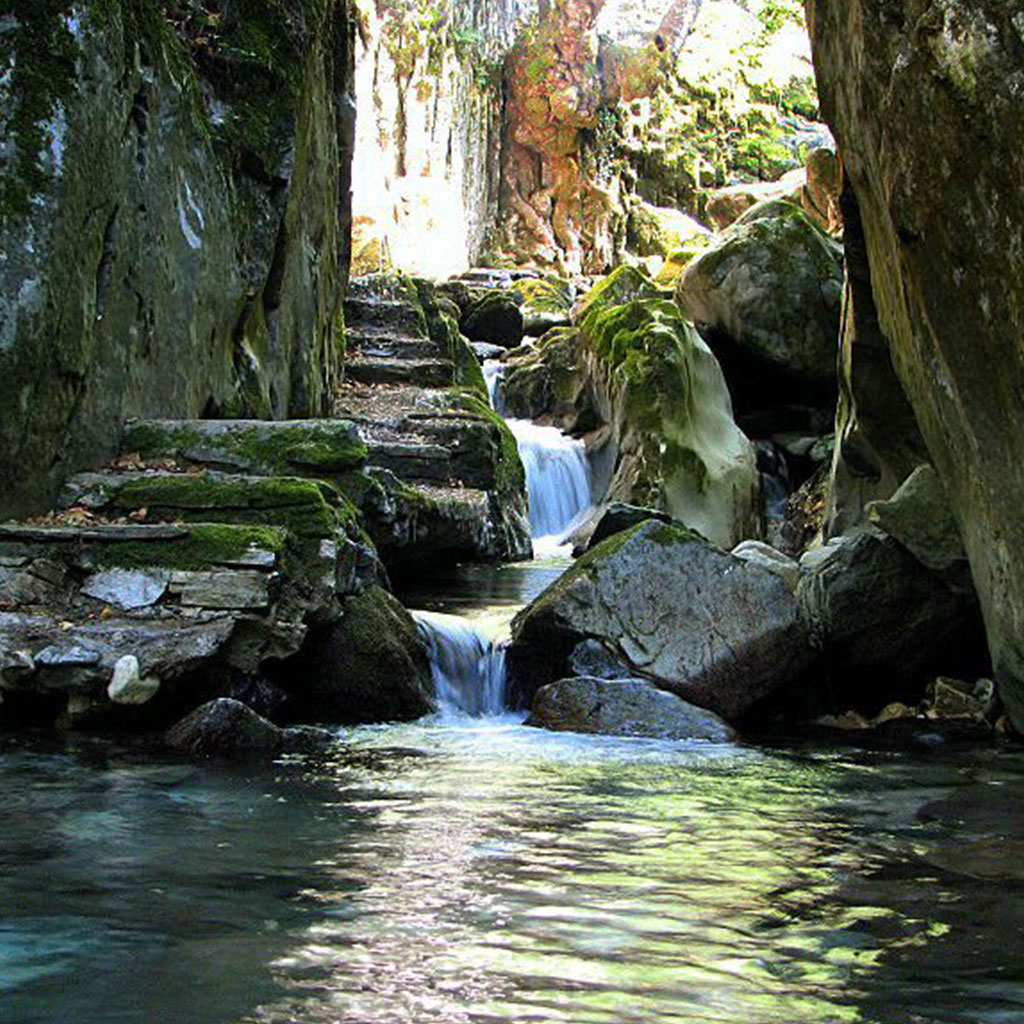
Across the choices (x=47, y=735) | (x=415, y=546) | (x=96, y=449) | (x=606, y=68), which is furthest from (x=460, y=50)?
(x=47, y=735)

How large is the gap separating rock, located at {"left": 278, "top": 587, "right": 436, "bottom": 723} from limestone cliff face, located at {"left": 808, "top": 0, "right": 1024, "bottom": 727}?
3.64 meters

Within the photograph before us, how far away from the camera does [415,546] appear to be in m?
12.3

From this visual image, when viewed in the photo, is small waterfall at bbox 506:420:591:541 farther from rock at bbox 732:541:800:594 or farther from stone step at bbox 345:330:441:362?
rock at bbox 732:541:800:594

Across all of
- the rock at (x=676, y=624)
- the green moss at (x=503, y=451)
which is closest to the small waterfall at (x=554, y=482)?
the green moss at (x=503, y=451)

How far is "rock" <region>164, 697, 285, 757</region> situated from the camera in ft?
20.4

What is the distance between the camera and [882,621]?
869cm

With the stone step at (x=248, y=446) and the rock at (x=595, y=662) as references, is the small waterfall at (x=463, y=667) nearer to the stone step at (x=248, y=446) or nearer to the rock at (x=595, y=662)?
the rock at (x=595, y=662)

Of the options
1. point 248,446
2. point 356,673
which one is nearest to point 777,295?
point 248,446

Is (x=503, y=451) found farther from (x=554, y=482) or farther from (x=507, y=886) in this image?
(x=507, y=886)

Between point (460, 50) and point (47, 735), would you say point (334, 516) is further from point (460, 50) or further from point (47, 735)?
point (460, 50)

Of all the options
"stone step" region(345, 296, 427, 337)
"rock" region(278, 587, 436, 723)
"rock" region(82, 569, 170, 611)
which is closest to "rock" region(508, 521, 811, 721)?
"rock" region(278, 587, 436, 723)

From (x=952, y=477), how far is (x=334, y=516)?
3901 mm

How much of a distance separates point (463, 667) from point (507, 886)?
4635mm

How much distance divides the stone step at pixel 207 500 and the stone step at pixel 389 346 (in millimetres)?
11200
